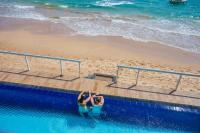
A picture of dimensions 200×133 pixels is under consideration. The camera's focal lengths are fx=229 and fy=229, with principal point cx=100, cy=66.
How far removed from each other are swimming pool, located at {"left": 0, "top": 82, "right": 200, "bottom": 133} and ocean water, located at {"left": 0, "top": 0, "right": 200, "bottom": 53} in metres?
11.8

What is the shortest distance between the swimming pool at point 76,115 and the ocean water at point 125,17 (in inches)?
463

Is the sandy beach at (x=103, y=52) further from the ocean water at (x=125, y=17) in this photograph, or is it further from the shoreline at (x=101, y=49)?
the ocean water at (x=125, y=17)

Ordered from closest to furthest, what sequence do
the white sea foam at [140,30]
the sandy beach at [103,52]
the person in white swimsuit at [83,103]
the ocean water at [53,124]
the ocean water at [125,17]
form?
the ocean water at [53,124] < the person in white swimsuit at [83,103] < the sandy beach at [103,52] < the white sea foam at [140,30] < the ocean water at [125,17]

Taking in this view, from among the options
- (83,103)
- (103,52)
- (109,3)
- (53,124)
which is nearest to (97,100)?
(83,103)

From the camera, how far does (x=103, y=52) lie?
17.4 m

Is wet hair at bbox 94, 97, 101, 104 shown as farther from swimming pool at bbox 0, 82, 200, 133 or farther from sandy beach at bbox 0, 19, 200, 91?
sandy beach at bbox 0, 19, 200, 91

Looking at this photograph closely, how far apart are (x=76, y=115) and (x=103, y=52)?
348 inches

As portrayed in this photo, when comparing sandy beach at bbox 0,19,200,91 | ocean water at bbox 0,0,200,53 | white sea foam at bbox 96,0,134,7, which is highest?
white sea foam at bbox 96,0,134,7

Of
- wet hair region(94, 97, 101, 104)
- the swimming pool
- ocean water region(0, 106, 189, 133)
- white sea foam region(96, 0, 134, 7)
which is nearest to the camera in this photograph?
ocean water region(0, 106, 189, 133)

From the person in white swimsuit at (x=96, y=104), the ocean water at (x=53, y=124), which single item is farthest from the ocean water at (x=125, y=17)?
the ocean water at (x=53, y=124)

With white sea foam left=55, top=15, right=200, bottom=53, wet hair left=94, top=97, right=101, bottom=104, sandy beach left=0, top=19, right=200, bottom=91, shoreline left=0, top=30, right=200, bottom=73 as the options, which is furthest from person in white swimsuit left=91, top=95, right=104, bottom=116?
white sea foam left=55, top=15, right=200, bottom=53

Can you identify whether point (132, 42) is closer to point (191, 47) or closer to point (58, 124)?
point (191, 47)

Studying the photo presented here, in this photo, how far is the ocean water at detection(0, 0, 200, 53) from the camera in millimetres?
22094

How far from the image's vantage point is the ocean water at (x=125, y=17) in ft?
72.5
